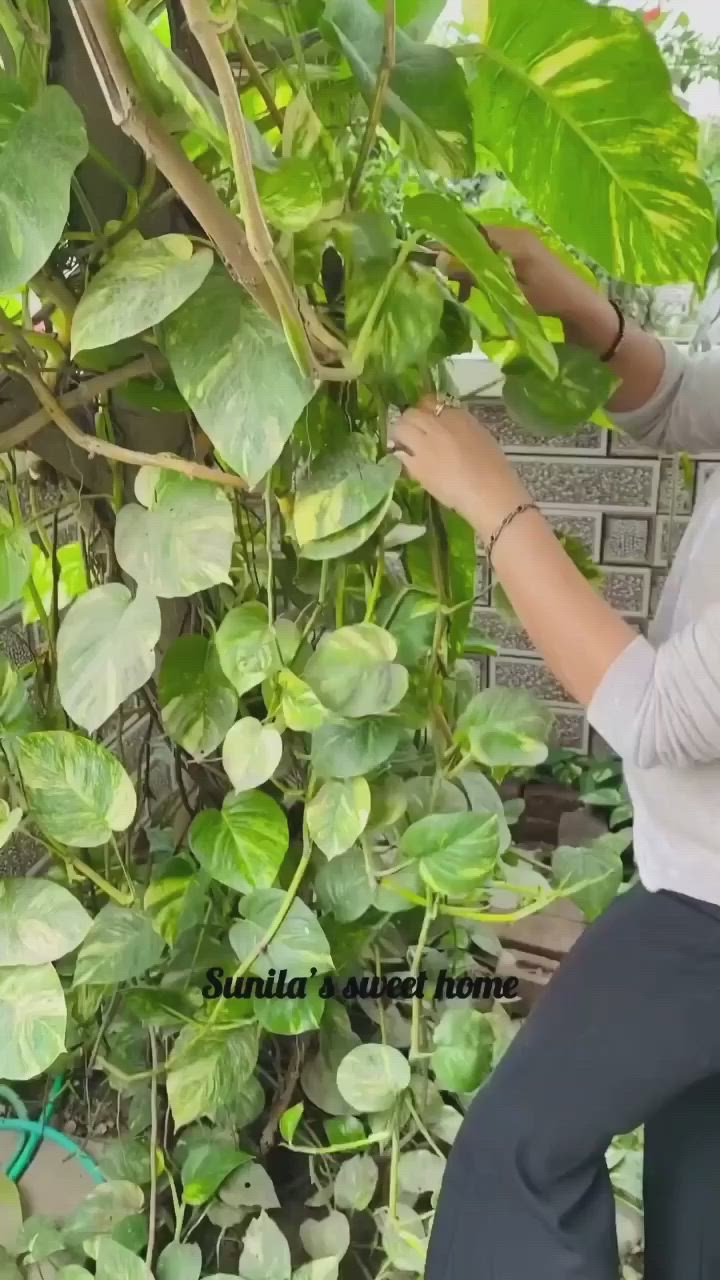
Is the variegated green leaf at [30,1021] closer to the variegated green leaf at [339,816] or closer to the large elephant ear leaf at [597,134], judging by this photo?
the variegated green leaf at [339,816]

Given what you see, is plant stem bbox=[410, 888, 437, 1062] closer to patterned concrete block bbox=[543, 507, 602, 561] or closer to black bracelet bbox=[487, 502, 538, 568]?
black bracelet bbox=[487, 502, 538, 568]

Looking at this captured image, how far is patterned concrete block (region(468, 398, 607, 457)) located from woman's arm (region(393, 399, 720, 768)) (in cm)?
109

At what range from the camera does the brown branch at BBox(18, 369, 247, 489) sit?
0.56 meters

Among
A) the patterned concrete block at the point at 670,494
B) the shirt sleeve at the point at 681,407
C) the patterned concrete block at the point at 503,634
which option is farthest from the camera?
the patterned concrete block at the point at 503,634

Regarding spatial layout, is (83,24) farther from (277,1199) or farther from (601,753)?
(601,753)

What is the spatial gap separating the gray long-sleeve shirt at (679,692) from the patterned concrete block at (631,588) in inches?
34.9

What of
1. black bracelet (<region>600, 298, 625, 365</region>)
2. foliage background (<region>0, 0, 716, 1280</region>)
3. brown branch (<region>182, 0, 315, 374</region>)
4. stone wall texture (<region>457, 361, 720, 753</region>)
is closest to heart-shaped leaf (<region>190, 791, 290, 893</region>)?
foliage background (<region>0, 0, 716, 1280</region>)

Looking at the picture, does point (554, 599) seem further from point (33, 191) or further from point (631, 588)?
point (631, 588)

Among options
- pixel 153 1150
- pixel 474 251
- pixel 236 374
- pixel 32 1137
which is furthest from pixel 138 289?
pixel 32 1137

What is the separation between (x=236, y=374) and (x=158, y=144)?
0.11 m

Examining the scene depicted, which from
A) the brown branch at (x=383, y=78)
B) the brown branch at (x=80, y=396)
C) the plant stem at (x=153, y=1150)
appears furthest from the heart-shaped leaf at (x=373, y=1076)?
the brown branch at (x=383, y=78)

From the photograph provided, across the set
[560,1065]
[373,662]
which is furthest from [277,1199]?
[373,662]

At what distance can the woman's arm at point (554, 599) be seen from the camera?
610mm

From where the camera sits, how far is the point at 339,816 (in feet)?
2.19
